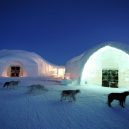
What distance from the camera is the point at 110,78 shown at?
18219 millimetres

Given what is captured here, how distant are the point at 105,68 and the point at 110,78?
1074 millimetres

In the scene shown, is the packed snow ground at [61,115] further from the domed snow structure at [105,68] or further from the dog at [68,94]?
the domed snow structure at [105,68]

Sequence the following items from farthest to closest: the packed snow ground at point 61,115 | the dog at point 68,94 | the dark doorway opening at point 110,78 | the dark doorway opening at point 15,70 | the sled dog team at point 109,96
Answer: the dark doorway opening at point 15,70
the dark doorway opening at point 110,78
the dog at point 68,94
the sled dog team at point 109,96
the packed snow ground at point 61,115

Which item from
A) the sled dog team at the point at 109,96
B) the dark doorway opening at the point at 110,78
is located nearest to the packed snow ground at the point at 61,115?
the sled dog team at the point at 109,96

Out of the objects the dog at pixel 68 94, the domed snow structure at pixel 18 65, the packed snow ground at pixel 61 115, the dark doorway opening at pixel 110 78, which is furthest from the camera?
the domed snow structure at pixel 18 65

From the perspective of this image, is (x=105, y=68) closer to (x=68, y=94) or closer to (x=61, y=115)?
(x=68, y=94)

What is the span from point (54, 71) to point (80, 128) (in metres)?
27.0

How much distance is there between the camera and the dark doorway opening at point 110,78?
18078mm

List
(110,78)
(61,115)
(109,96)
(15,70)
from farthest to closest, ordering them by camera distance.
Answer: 1. (15,70)
2. (110,78)
3. (109,96)
4. (61,115)

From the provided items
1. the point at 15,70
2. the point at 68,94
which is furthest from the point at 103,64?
the point at 15,70

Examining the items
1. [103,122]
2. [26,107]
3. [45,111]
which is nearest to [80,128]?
[103,122]

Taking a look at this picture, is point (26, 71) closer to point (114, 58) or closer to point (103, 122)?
point (114, 58)

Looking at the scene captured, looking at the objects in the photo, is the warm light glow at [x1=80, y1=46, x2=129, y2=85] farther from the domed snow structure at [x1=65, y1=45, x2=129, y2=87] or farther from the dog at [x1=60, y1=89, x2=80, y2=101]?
the dog at [x1=60, y1=89, x2=80, y2=101]

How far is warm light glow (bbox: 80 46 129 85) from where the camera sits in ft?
58.0
